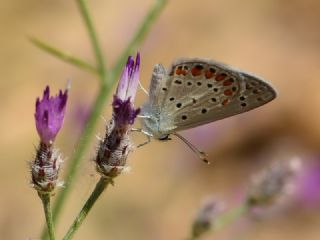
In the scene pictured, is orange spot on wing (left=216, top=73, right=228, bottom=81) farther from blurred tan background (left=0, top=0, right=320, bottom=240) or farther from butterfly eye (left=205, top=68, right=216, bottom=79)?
blurred tan background (left=0, top=0, right=320, bottom=240)

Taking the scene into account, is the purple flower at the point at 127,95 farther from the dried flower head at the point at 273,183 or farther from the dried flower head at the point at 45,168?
the dried flower head at the point at 273,183

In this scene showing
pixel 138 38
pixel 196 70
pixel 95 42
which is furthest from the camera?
pixel 138 38

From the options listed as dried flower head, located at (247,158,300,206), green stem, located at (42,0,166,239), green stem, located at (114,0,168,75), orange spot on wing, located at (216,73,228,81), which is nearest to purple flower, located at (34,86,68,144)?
orange spot on wing, located at (216,73,228,81)

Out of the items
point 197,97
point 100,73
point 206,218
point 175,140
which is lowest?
point 175,140

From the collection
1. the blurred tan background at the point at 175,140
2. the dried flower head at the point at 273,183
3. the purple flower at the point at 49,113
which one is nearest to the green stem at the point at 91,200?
the purple flower at the point at 49,113

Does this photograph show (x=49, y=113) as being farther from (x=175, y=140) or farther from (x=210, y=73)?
(x=175, y=140)

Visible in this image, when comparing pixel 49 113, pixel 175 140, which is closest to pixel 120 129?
pixel 49 113

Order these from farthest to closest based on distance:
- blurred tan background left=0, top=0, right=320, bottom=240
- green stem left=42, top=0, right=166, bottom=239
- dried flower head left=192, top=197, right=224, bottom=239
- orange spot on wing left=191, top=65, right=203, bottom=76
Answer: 1. blurred tan background left=0, top=0, right=320, bottom=240
2. dried flower head left=192, top=197, right=224, bottom=239
3. green stem left=42, top=0, right=166, bottom=239
4. orange spot on wing left=191, top=65, right=203, bottom=76
